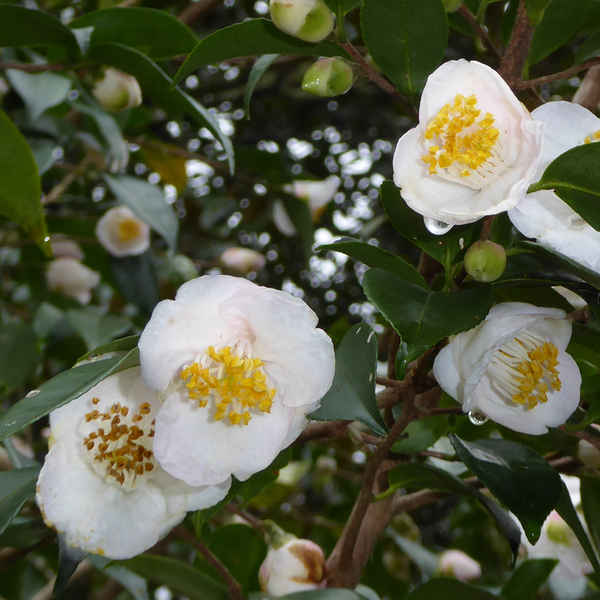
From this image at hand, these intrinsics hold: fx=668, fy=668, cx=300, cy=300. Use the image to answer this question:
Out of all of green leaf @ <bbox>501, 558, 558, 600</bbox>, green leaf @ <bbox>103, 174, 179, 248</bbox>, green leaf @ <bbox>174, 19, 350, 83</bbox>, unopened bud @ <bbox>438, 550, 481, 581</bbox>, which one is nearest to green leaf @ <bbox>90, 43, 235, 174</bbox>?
green leaf @ <bbox>174, 19, 350, 83</bbox>

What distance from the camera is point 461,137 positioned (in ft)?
1.80

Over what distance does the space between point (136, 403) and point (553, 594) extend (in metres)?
0.85

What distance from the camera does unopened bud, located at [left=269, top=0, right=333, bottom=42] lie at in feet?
1.89

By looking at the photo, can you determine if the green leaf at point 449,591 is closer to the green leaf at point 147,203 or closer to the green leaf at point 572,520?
the green leaf at point 572,520

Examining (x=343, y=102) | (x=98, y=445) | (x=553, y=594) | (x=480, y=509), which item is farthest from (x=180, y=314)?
(x=343, y=102)

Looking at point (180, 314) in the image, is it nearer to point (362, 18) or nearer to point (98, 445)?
point (98, 445)

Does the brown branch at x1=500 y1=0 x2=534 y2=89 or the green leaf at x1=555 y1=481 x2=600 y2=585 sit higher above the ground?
the brown branch at x1=500 y1=0 x2=534 y2=89

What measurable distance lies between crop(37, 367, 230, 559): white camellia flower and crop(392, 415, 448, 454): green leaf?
284mm

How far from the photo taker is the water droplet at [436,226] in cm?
52

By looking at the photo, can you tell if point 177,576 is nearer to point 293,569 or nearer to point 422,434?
point 293,569

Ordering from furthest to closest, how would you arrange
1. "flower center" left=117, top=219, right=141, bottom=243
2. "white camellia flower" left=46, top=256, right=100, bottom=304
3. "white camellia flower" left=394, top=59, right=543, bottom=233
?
"white camellia flower" left=46, top=256, right=100, bottom=304 → "flower center" left=117, top=219, right=141, bottom=243 → "white camellia flower" left=394, top=59, right=543, bottom=233

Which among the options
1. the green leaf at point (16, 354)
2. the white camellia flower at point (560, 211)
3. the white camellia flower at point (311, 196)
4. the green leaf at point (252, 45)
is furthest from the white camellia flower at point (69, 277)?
the white camellia flower at point (560, 211)

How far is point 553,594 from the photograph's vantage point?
3.59ft

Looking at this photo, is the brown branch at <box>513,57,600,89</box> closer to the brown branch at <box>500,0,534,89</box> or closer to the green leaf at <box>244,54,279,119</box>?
the brown branch at <box>500,0,534,89</box>
